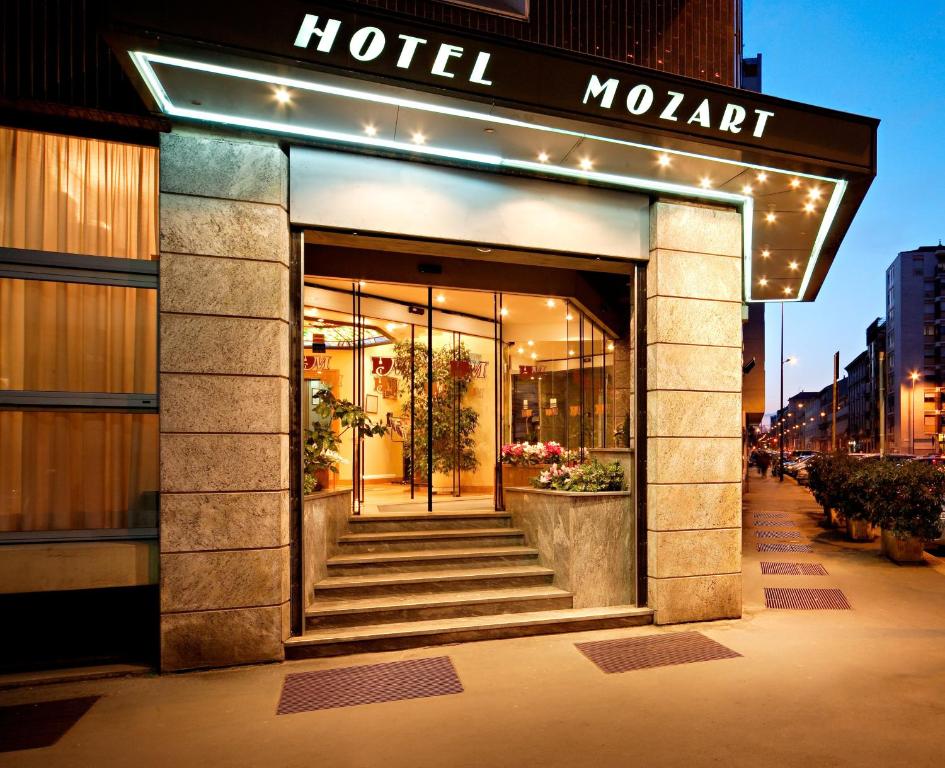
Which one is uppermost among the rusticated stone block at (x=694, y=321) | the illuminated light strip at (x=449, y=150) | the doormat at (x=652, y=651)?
the illuminated light strip at (x=449, y=150)

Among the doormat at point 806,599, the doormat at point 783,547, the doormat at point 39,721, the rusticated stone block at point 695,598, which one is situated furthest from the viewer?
the doormat at point 783,547

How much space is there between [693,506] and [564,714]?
305cm

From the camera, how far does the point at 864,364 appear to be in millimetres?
100438

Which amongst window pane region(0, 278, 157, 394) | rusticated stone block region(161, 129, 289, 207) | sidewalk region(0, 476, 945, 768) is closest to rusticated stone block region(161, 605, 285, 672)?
sidewalk region(0, 476, 945, 768)

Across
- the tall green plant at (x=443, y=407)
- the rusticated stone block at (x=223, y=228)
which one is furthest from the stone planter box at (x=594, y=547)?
the tall green plant at (x=443, y=407)

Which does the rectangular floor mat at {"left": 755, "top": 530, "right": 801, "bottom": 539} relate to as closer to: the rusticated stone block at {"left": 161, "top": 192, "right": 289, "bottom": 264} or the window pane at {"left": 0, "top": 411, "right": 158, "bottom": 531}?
the rusticated stone block at {"left": 161, "top": 192, "right": 289, "bottom": 264}

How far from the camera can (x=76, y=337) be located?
18.0 feet

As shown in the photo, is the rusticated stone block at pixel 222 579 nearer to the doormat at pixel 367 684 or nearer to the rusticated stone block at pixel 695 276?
the doormat at pixel 367 684

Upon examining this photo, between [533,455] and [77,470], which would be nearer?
[77,470]

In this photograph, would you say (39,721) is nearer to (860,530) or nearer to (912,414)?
(860,530)

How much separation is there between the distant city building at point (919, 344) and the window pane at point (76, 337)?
91361mm

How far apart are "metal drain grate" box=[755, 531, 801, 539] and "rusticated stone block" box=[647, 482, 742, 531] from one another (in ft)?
23.2

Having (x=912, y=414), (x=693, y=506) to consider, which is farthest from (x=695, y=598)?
(x=912, y=414)

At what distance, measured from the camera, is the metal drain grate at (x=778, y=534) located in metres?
12.8
